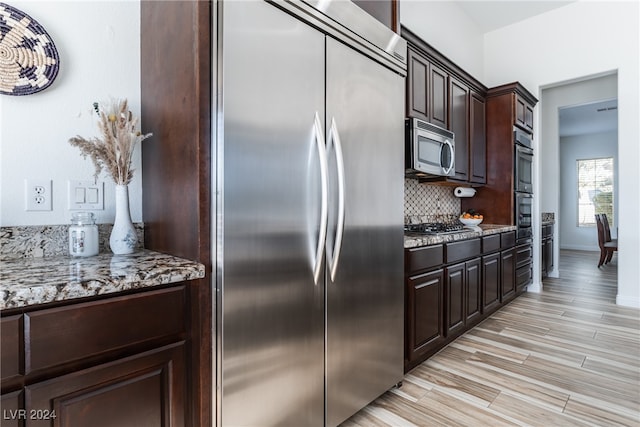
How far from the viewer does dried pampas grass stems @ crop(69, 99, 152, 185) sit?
128cm

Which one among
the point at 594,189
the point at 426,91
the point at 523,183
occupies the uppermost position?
the point at 426,91

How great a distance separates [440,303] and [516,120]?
2.47 meters

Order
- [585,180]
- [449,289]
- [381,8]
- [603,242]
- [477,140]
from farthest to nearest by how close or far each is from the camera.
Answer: [585,180] → [603,242] → [477,140] → [449,289] → [381,8]

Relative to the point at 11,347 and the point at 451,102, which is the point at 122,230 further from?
the point at 451,102

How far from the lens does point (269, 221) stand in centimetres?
124

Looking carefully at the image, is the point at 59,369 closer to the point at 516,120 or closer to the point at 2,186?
the point at 2,186

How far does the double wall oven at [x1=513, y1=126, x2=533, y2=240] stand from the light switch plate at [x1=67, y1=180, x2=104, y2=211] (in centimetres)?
377

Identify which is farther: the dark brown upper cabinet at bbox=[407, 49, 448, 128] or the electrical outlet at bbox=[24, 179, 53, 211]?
the dark brown upper cabinet at bbox=[407, 49, 448, 128]

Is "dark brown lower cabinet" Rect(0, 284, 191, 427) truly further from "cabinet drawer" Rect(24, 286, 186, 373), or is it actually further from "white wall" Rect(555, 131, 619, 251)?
"white wall" Rect(555, 131, 619, 251)

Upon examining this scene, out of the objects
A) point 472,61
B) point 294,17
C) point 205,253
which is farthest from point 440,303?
point 472,61

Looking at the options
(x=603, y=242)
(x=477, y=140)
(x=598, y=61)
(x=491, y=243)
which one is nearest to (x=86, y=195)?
(x=491, y=243)

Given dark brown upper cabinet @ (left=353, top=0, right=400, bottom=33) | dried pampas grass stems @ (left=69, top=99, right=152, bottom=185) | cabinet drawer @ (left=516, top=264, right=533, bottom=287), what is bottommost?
cabinet drawer @ (left=516, top=264, right=533, bottom=287)

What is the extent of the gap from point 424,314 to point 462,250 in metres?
0.69

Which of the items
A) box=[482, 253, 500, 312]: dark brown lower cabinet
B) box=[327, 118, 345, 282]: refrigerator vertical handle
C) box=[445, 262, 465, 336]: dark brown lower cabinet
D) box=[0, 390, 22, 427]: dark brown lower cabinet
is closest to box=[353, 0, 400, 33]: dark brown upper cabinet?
box=[327, 118, 345, 282]: refrigerator vertical handle
